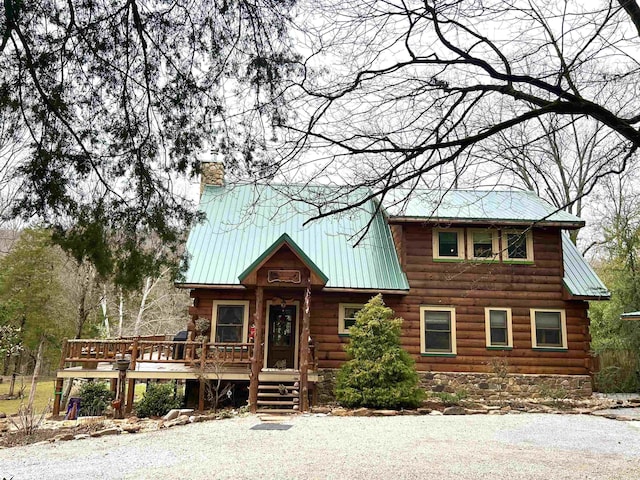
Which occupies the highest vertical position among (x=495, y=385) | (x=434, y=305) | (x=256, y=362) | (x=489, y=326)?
(x=434, y=305)

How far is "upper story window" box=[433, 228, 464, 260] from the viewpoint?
16.8 metres

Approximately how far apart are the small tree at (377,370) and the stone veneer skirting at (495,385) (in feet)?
6.34

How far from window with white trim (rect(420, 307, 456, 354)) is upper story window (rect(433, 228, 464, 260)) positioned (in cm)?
166

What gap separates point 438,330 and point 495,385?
2257 millimetres

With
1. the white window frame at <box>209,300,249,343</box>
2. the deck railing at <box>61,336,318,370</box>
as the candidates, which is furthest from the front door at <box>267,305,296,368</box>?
the deck railing at <box>61,336,318,370</box>

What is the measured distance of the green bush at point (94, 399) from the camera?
1538cm

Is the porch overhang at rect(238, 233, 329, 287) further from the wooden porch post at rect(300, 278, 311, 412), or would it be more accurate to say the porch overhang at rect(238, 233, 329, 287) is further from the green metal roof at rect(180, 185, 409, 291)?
the wooden porch post at rect(300, 278, 311, 412)

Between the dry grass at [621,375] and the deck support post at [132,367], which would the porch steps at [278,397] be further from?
the dry grass at [621,375]

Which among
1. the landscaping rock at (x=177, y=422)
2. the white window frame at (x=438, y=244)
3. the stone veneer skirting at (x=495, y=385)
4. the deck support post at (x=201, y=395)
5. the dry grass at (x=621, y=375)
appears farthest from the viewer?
the dry grass at (x=621, y=375)

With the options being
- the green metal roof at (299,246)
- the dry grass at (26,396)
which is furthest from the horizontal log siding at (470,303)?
the dry grass at (26,396)

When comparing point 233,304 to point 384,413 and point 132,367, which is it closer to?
point 132,367

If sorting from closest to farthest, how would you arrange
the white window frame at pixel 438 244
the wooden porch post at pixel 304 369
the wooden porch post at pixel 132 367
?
the wooden porch post at pixel 304 369 → the wooden porch post at pixel 132 367 → the white window frame at pixel 438 244

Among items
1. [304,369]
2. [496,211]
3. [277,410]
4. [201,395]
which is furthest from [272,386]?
[496,211]

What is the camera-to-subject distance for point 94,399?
15.5 m
